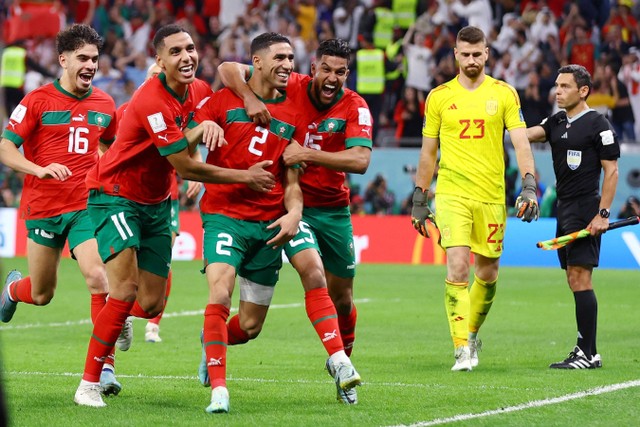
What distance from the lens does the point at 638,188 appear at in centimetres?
2169

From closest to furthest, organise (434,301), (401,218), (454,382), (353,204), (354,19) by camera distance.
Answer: (454,382), (434,301), (401,218), (353,204), (354,19)

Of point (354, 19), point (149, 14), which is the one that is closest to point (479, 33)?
point (354, 19)

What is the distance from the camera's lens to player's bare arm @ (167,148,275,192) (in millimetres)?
6793

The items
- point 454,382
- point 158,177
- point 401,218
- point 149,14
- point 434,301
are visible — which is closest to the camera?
point 158,177

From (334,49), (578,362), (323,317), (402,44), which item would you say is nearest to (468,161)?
(578,362)

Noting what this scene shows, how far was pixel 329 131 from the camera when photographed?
26.4ft

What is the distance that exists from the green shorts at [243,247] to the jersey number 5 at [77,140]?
208 centimetres

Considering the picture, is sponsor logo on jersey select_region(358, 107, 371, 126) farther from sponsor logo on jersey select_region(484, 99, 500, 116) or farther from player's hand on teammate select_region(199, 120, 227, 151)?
sponsor logo on jersey select_region(484, 99, 500, 116)

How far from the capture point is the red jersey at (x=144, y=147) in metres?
6.97

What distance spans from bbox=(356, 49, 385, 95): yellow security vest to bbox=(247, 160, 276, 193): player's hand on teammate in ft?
55.9

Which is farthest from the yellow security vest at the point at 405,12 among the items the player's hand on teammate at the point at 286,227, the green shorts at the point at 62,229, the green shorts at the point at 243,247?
the player's hand on teammate at the point at 286,227

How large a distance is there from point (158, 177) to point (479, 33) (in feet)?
9.50

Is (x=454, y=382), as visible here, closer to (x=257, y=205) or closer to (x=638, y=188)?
(x=257, y=205)

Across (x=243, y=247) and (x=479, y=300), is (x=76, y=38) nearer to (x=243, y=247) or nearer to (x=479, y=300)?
(x=243, y=247)
